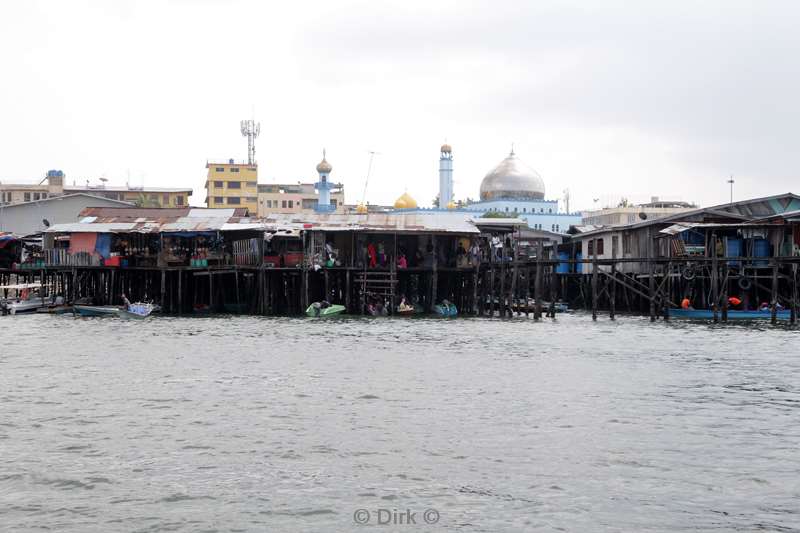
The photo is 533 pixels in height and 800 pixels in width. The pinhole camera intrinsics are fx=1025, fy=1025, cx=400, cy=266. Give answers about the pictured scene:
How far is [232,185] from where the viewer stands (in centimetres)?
11731

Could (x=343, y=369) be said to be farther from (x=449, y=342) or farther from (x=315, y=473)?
(x=315, y=473)

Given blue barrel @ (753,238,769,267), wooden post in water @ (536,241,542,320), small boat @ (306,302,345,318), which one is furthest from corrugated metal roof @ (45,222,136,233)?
blue barrel @ (753,238,769,267)

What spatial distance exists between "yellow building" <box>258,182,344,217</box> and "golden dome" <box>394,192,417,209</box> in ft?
26.7

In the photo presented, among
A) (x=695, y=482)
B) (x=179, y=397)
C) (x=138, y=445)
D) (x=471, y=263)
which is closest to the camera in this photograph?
(x=695, y=482)

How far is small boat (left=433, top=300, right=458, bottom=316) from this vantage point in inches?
2037

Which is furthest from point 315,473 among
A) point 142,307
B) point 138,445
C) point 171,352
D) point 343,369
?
point 142,307

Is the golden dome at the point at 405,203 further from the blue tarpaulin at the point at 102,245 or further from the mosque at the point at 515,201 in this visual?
the blue tarpaulin at the point at 102,245

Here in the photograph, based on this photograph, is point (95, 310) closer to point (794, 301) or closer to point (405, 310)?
point (405, 310)

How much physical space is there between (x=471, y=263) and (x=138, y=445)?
123 feet

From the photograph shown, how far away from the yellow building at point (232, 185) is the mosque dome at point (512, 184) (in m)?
26.4

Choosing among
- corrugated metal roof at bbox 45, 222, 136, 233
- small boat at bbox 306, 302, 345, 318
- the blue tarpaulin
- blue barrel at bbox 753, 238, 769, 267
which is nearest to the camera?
small boat at bbox 306, 302, 345, 318

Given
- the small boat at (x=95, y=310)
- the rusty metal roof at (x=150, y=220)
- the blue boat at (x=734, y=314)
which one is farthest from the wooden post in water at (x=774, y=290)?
the small boat at (x=95, y=310)

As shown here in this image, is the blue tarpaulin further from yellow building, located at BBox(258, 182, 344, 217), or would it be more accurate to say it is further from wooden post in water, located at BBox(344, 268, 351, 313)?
yellow building, located at BBox(258, 182, 344, 217)

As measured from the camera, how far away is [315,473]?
15172 mm
